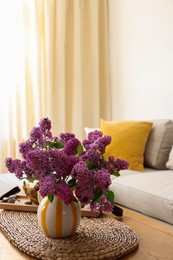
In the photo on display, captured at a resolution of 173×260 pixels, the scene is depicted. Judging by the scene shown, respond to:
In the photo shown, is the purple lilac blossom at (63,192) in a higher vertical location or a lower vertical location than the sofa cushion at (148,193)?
higher

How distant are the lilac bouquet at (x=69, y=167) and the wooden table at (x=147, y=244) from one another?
176 millimetres

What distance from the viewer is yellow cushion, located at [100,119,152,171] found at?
2.48 metres

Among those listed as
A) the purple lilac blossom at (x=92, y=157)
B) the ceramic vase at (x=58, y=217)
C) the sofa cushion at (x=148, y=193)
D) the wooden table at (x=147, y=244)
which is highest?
the purple lilac blossom at (x=92, y=157)

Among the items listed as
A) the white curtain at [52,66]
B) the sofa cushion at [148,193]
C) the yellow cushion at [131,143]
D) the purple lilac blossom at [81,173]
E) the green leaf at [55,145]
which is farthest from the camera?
the white curtain at [52,66]

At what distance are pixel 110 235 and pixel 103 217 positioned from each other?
202 mm

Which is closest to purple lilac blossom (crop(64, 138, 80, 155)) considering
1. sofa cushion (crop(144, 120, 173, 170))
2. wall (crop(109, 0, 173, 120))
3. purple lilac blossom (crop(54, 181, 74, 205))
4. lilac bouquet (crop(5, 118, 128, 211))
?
lilac bouquet (crop(5, 118, 128, 211))

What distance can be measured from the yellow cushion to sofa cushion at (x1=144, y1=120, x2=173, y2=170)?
6 centimetres

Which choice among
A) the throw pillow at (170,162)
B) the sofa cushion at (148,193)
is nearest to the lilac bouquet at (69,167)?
the sofa cushion at (148,193)

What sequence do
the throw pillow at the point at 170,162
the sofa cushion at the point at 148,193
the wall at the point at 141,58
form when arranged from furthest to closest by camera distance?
the wall at the point at 141,58 < the throw pillow at the point at 170,162 < the sofa cushion at the point at 148,193

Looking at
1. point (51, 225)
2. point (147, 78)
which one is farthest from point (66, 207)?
point (147, 78)

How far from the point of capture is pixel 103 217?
51.1 inches

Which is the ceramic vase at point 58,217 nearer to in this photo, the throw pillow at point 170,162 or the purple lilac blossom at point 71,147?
the purple lilac blossom at point 71,147

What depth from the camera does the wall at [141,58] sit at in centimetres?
298

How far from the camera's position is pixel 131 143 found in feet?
8.28
